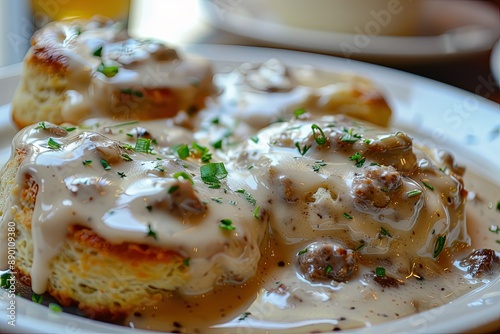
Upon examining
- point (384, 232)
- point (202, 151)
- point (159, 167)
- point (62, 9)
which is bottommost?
point (62, 9)

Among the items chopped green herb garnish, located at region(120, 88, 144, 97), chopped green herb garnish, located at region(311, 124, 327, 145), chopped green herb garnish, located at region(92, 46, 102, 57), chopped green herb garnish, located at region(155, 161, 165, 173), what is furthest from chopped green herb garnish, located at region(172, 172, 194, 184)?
chopped green herb garnish, located at region(92, 46, 102, 57)

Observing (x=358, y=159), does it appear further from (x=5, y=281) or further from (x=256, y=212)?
(x=5, y=281)

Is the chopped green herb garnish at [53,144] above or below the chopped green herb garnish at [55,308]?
above

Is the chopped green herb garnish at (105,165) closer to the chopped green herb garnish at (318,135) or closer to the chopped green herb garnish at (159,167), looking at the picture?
the chopped green herb garnish at (159,167)

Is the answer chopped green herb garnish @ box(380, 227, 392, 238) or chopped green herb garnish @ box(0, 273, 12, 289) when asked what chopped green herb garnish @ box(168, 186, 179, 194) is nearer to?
chopped green herb garnish @ box(0, 273, 12, 289)

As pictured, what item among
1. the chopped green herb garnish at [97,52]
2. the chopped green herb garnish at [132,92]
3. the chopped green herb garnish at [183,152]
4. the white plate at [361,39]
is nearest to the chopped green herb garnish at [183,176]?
the chopped green herb garnish at [183,152]

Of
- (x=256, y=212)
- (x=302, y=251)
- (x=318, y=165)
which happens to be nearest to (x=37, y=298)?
(x=256, y=212)
